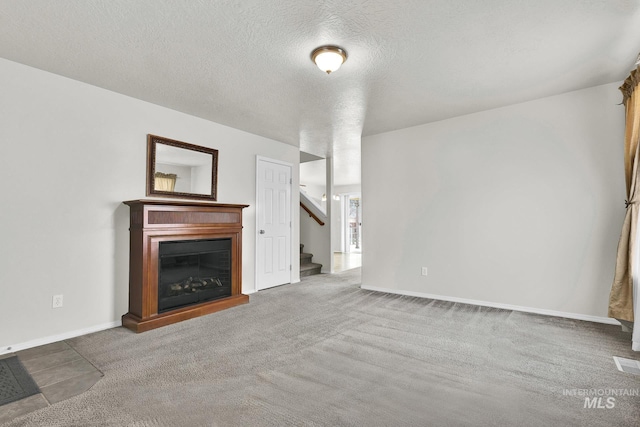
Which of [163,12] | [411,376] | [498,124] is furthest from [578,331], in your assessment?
[163,12]

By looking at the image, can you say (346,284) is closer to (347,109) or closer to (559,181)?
(347,109)

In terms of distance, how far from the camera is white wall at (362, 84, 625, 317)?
3.23 metres

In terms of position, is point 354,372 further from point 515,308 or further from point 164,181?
point 164,181

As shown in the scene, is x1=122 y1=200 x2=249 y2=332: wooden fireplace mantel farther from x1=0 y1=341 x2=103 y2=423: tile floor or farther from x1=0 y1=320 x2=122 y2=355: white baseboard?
x1=0 y1=341 x2=103 y2=423: tile floor

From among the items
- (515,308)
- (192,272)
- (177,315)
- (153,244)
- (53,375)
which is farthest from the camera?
(192,272)

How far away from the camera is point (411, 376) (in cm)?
212

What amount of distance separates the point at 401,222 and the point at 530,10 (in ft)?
9.86

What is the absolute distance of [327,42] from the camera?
2383 mm

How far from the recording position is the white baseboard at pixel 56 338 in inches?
102

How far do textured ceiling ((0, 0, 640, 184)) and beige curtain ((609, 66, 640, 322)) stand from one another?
0.30 meters

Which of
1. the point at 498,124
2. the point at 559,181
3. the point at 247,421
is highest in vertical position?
the point at 498,124

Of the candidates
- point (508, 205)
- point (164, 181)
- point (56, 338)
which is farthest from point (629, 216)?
point (56, 338)

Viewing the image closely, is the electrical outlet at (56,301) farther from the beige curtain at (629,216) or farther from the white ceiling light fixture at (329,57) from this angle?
the beige curtain at (629,216)

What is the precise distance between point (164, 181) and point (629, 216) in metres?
4.98
